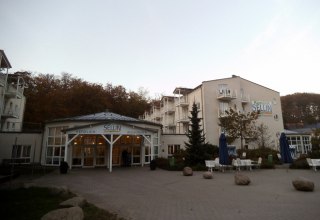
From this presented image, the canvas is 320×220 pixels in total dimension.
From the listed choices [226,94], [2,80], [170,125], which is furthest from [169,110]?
[2,80]

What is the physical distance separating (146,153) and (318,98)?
55645 millimetres

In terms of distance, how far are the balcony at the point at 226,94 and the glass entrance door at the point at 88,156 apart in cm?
1925

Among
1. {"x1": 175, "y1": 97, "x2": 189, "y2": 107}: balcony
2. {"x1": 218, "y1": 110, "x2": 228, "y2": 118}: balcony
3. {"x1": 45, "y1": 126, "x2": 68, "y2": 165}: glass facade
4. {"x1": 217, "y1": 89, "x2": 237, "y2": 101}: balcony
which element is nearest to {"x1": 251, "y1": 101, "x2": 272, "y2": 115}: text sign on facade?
{"x1": 217, "y1": 89, "x2": 237, "y2": 101}: balcony

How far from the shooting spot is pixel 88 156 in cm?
2322

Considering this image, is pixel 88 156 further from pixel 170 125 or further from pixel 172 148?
pixel 170 125

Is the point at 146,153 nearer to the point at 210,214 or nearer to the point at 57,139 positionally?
the point at 57,139

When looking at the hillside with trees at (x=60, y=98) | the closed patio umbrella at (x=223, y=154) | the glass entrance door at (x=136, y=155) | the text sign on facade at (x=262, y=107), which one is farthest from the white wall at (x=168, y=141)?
the hillside with trees at (x=60, y=98)

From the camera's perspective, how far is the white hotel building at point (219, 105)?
3155cm

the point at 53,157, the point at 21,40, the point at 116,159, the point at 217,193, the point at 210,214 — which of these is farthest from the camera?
the point at 116,159

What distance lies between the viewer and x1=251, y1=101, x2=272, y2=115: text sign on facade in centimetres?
3542

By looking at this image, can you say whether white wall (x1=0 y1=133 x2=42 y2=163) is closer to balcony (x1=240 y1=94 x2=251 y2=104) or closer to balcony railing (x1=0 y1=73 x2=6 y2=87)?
balcony railing (x1=0 y1=73 x2=6 y2=87)

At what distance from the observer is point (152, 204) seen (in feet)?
25.7

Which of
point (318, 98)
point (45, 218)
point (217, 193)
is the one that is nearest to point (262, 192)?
point (217, 193)

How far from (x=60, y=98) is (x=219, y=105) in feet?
93.2
